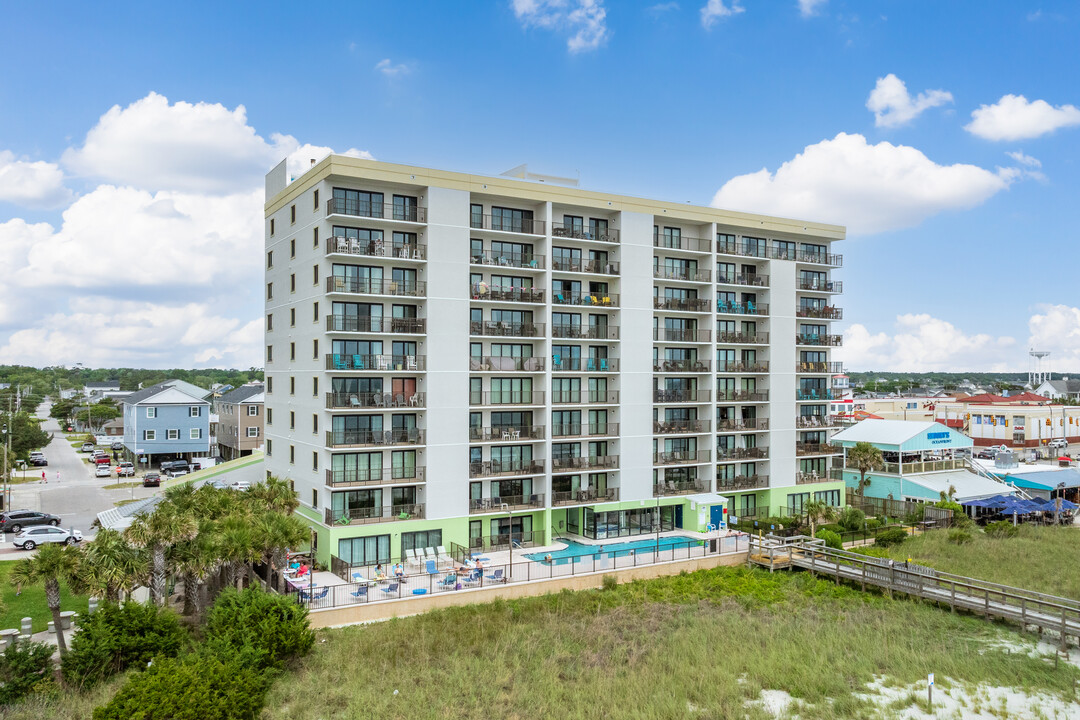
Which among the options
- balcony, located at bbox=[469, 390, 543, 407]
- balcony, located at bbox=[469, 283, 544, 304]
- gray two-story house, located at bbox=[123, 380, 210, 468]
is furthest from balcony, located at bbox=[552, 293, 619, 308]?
gray two-story house, located at bbox=[123, 380, 210, 468]

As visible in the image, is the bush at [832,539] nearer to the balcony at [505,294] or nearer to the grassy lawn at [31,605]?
the balcony at [505,294]

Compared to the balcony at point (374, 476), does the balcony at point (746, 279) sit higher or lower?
higher

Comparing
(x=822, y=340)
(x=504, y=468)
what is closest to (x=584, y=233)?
(x=504, y=468)

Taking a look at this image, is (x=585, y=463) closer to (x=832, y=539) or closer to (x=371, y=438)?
(x=371, y=438)

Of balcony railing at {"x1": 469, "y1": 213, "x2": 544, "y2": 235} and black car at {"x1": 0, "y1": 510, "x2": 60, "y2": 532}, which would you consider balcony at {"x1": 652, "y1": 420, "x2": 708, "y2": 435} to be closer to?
balcony railing at {"x1": 469, "y1": 213, "x2": 544, "y2": 235}

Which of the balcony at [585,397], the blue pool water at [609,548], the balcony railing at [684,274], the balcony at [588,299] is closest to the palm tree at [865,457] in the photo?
the blue pool water at [609,548]

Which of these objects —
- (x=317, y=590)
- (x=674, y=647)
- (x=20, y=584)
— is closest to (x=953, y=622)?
(x=674, y=647)
